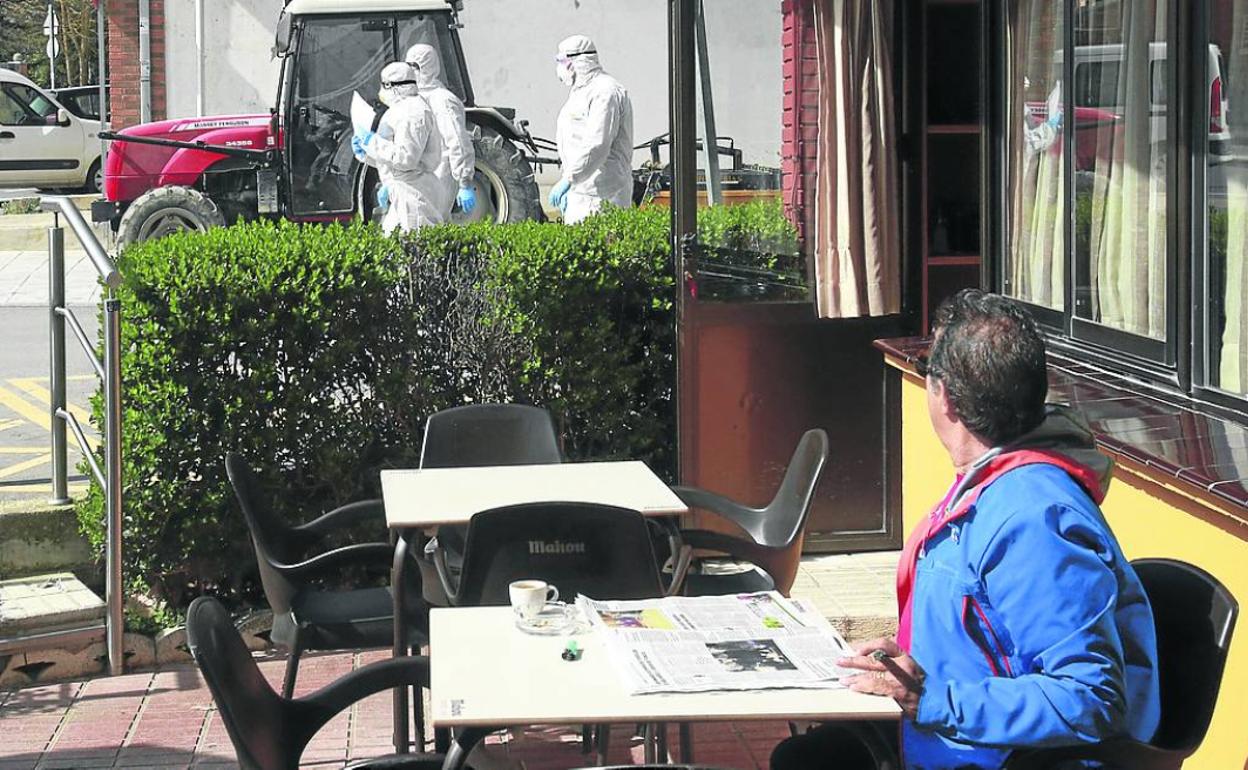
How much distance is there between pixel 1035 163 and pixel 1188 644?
3.12 meters

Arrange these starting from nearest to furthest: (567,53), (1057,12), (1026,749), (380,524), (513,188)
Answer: (1026,749), (1057,12), (380,524), (567,53), (513,188)

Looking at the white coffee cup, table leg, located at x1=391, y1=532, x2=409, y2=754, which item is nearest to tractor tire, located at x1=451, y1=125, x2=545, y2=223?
table leg, located at x1=391, y1=532, x2=409, y2=754

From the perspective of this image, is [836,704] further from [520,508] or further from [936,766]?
[520,508]

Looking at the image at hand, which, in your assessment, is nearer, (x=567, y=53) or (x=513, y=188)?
(x=567, y=53)

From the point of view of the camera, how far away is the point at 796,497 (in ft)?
16.6

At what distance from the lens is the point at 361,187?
1527cm

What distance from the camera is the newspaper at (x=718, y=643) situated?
2.88m

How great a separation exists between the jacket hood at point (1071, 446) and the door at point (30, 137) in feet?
74.8

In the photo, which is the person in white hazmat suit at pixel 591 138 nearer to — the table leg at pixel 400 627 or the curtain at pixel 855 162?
the curtain at pixel 855 162

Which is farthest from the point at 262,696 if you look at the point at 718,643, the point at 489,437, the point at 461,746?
the point at 489,437

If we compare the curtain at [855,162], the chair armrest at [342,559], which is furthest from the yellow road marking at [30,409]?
the chair armrest at [342,559]

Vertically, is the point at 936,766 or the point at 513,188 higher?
the point at 513,188

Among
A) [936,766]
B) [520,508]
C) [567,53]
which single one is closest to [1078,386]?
[520,508]

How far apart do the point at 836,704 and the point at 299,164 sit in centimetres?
1342
